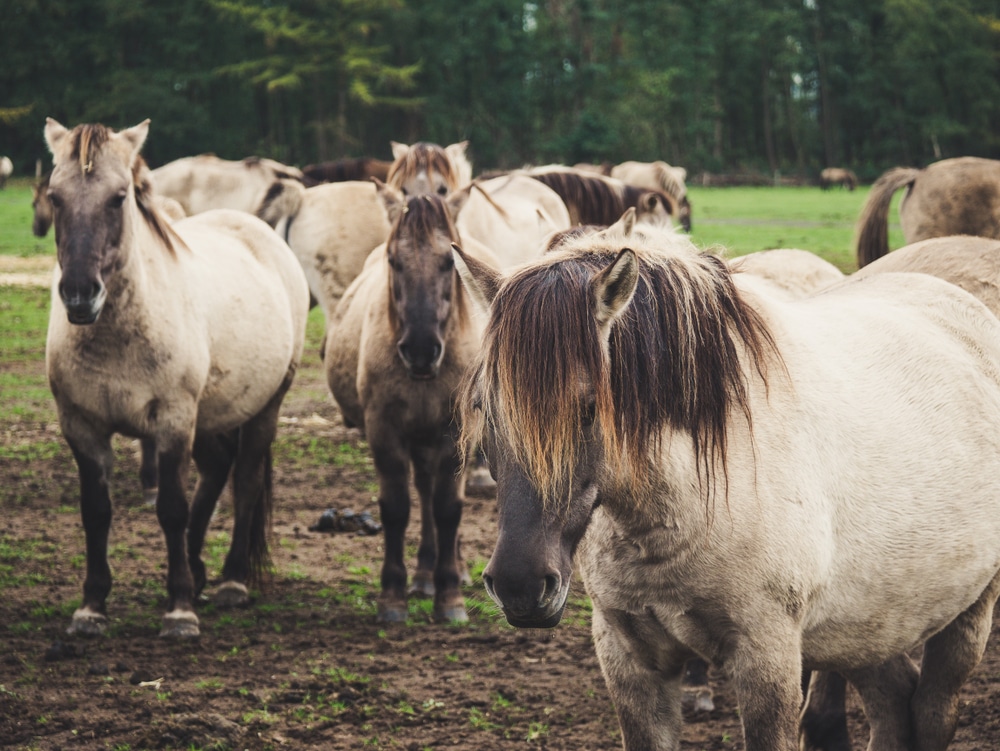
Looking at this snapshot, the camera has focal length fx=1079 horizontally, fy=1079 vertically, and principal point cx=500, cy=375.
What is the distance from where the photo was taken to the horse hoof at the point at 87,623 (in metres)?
5.21

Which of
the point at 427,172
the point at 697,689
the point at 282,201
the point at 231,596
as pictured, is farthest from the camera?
the point at 282,201

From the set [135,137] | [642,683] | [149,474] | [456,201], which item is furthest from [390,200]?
[642,683]

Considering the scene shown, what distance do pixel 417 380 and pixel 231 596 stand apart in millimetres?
1672

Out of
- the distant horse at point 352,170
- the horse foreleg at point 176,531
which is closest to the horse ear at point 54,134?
the horse foreleg at point 176,531

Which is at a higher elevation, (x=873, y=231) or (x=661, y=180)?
(x=661, y=180)

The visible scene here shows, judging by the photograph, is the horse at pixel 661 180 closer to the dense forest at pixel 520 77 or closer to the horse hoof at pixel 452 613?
the horse hoof at pixel 452 613

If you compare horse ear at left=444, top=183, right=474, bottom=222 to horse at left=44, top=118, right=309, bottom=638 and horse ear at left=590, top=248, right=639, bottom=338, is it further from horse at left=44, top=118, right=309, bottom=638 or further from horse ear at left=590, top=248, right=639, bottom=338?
horse ear at left=590, top=248, right=639, bottom=338

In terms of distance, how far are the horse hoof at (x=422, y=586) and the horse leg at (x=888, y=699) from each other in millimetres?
2936

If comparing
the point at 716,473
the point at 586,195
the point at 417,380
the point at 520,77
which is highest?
the point at 520,77

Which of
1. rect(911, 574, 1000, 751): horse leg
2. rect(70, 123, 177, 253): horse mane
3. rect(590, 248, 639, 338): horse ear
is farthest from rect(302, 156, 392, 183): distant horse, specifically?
rect(590, 248, 639, 338): horse ear

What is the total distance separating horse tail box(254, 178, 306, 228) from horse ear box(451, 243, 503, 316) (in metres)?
8.16

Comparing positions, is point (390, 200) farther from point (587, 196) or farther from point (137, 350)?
point (587, 196)

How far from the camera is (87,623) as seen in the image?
17.1 feet

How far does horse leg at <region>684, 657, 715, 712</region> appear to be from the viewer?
4.35 meters
